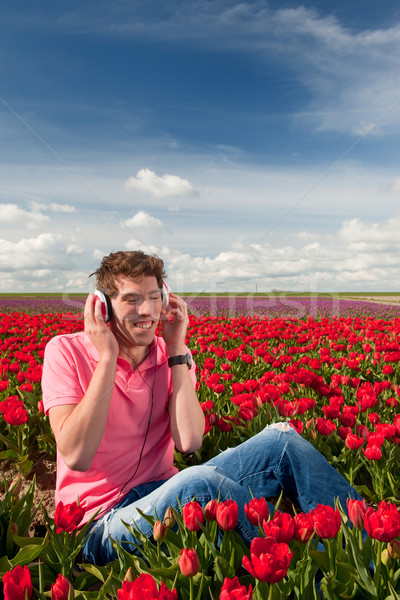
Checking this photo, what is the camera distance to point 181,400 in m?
3.25

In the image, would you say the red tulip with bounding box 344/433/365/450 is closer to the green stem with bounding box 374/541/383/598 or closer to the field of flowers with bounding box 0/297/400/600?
the field of flowers with bounding box 0/297/400/600

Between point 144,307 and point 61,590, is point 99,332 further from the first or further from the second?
point 61,590

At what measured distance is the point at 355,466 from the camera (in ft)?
12.6

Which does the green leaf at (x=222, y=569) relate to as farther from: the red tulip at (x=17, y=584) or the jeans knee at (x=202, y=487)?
the red tulip at (x=17, y=584)

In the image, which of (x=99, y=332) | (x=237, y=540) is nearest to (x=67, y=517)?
(x=237, y=540)

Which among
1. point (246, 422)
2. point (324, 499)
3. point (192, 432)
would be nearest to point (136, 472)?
point (192, 432)

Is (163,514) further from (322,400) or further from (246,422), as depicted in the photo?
(322,400)

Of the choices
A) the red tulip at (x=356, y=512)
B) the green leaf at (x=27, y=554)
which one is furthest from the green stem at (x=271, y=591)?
the green leaf at (x=27, y=554)

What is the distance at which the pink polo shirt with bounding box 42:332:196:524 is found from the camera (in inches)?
114

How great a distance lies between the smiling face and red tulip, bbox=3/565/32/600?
1538mm

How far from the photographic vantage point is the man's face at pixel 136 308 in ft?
10.1

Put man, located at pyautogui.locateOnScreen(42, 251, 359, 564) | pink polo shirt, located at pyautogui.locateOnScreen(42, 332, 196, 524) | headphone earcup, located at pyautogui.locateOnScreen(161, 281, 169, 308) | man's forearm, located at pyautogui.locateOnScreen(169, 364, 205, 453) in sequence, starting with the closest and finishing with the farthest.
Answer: man, located at pyautogui.locateOnScreen(42, 251, 359, 564) → pink polo shirt, located at pyautogui.locateOnScreen(42, 332, 196, 524) → man's forearm, located at pyautogui.locateOnScreen(169, 364, 205, 453) → headphone earcup, located at pyautogui.locateOnScreen(161, 281, 169, 308)

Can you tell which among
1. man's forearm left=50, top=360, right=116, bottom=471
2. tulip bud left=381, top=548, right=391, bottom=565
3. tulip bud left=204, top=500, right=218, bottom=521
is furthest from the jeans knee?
tulip bud left=381, top=548, right=391, bottom=565

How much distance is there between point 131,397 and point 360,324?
9.19 metres
